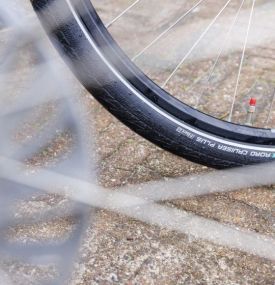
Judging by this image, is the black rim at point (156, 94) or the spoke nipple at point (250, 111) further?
the spoke nipple at point (250, 111)

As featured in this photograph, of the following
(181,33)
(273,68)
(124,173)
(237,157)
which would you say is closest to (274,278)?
(237,157)

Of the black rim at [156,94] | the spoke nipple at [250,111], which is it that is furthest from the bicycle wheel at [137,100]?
the spoke nipple at [250,111]

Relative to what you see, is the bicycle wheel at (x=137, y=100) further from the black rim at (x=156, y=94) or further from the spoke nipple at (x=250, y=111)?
the spoke nipple at (x=250, y=111)

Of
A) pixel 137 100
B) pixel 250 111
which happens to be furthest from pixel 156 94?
pixel 250 111

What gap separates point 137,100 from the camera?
1.17 metres

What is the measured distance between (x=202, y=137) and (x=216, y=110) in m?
0.33

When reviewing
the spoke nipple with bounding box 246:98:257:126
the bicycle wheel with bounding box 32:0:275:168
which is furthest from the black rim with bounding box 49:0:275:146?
the spoke nipple with bounding box 246:98:257:126

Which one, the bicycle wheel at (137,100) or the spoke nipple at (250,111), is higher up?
the bicycle wheel at (137,100)

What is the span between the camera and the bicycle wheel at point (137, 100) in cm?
109

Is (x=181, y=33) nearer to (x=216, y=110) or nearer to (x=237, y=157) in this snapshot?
(x=216, y=110)

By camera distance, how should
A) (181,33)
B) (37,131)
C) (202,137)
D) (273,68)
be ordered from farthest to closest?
1. (181,33)
2. (273,68)
3. (37,131)
4. (202,137)

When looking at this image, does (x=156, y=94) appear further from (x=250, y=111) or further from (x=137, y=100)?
(x=250, y=111)

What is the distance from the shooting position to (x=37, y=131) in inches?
55.2

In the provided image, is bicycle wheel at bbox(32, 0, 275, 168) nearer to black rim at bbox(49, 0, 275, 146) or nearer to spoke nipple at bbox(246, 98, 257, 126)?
black rim at bbox(49, 0, 275, 146)
